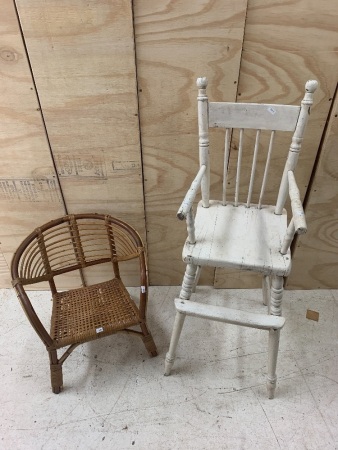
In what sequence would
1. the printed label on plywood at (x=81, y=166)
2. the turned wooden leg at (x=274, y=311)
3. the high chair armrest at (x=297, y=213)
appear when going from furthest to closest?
1. the printed label on plywood at (x=81, y=166)
2. the turned wooden leg at (x=274, y=311)
3. the high chair armrest at (x=297, y=213)

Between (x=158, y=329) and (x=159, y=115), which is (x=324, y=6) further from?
(x=158, y=329)

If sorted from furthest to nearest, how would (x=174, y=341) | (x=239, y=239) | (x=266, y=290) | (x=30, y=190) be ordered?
(x=266, y=290) → (x=30, y=190) → (x=174, y=341) → (x=239, y=239)

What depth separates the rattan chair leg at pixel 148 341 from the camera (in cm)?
122

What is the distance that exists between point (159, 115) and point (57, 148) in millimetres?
427

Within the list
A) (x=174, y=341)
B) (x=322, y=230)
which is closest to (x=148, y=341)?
(x=174, y=341)

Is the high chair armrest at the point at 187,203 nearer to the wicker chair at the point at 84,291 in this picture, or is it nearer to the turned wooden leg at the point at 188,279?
the turned wooden leg at the point at 188,279

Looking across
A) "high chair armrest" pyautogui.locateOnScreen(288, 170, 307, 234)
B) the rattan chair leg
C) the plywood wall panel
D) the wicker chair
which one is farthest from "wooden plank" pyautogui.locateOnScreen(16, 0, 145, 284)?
"high chair armrest" pyautogui.locateOnScreen(288, 170, 307, 234)

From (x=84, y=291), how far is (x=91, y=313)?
0.54 ft

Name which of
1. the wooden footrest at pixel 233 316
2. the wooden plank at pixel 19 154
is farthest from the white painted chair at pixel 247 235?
the wooden plank at pixel 19 154

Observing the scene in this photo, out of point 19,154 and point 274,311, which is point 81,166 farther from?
point 274,311

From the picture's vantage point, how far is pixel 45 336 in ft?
3.54

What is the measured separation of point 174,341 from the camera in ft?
3.84

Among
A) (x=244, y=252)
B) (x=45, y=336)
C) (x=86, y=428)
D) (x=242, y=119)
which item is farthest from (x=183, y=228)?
(x=86, y=428)

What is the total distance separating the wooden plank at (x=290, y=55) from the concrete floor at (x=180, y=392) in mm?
892
